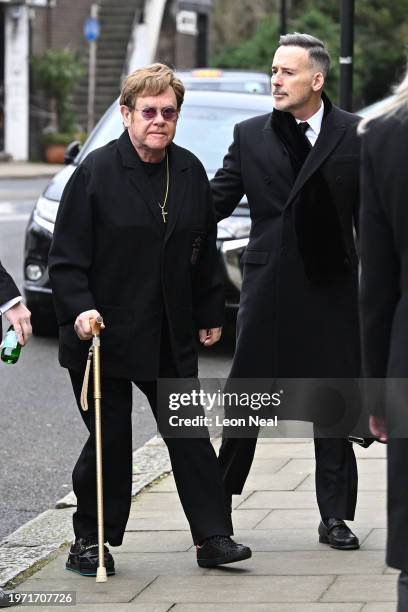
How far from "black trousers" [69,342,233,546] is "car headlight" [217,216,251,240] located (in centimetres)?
508

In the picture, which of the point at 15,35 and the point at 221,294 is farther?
the point at 15,35

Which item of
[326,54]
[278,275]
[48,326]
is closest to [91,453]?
[278,275]

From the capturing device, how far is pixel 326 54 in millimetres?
5883

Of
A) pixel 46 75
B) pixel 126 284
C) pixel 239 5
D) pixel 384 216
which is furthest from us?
pixel 239 5

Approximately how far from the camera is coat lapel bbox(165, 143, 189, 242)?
5402 mm

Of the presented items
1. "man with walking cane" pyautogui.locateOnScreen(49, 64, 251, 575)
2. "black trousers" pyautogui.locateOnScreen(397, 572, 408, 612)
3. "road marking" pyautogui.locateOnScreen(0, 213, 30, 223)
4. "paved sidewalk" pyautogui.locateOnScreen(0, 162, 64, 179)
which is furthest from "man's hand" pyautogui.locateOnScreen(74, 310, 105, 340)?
"paved sidewalk" pyautogui.locateOnScreen(0, 162, 64, 179)

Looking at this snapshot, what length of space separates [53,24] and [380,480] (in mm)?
31757

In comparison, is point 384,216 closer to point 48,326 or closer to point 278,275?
point 278,275

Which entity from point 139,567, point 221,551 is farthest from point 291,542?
point 139,567

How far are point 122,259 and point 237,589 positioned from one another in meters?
1.16

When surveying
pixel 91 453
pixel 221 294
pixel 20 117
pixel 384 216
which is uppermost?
pixel 384 216

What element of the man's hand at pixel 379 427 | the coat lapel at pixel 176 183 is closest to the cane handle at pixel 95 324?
the coat lapel at pixel 176 183

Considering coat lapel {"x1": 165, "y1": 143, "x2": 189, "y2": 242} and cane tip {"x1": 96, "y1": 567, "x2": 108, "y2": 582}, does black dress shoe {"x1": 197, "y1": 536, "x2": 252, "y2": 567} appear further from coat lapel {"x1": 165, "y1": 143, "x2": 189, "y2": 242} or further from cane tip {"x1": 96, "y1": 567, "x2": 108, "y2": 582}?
coat lapel {"x1": 165, "y1": 143, "x2": 189, "y2": 242}

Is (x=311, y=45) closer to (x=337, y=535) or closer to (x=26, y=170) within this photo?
(x=337, y=535)
